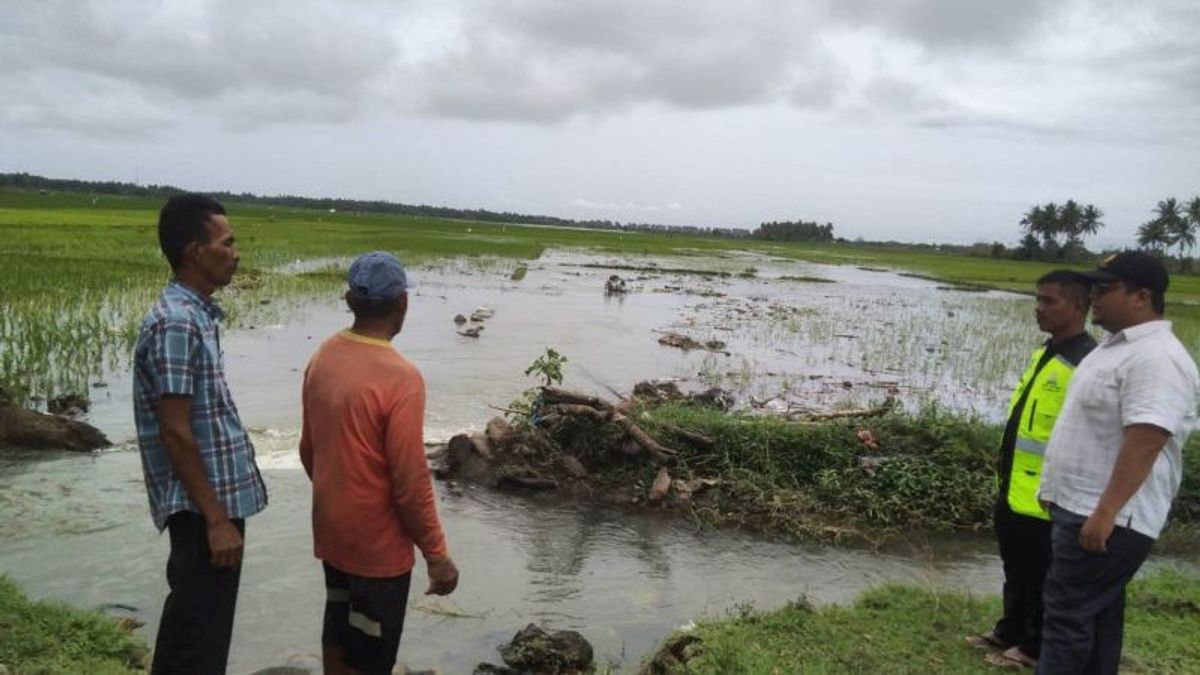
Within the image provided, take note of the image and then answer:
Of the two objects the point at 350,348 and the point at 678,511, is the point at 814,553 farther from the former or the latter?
the point at 350,348

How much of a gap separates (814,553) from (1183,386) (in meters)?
3.75

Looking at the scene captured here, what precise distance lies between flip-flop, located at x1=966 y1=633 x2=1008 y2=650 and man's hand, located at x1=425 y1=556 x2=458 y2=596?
2912 mm

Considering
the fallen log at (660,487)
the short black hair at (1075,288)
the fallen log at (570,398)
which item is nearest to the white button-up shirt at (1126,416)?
the short black hair at (1075,288)

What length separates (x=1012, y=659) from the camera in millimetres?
3920

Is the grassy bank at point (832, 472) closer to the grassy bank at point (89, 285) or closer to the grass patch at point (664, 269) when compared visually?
the grassy bank at point (89, 285)

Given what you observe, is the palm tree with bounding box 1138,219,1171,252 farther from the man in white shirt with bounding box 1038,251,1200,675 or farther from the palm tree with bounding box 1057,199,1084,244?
the man in white shirt with bounding box 1038,251,1200,675

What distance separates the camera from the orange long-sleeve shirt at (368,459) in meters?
2.59

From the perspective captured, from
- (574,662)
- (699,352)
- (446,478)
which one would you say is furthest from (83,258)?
(574,662)

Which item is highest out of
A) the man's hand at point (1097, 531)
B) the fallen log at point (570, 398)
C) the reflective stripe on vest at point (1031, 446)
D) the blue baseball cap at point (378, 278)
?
the blue baseball cap at point (378, 278)

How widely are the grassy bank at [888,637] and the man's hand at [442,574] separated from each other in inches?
59.7

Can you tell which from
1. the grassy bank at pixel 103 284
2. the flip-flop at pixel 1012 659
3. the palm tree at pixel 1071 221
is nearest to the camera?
the flip-flop at pixel 1012 659

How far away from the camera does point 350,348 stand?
266 centimetres

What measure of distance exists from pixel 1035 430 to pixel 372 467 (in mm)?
2962

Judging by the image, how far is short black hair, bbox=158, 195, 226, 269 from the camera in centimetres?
259
